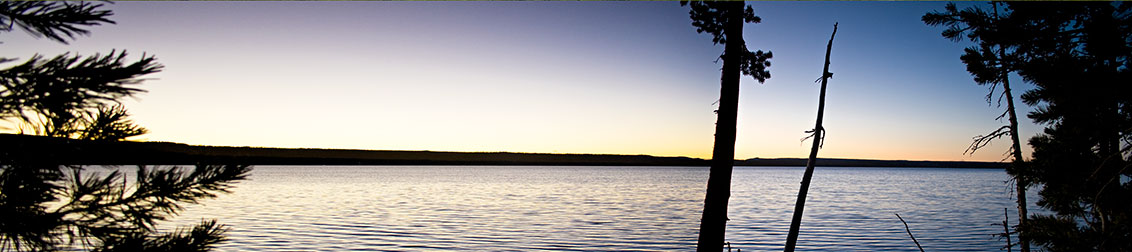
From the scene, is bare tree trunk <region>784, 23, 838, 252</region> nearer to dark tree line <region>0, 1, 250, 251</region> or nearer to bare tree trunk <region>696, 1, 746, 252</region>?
bare tree trunk <region>696, 1, 746, 252</region>

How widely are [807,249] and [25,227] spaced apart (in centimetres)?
2327

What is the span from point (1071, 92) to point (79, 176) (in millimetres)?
6833

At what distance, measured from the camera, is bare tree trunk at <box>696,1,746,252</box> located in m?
9.63

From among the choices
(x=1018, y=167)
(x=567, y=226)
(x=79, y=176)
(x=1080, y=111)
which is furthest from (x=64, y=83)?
(x=567, y=226)

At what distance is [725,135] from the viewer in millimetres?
9758

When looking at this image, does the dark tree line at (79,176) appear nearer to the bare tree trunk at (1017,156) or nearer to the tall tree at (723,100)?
the tall tree at (723,100)

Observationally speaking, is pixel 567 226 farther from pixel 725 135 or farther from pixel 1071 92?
pixel 1071 92

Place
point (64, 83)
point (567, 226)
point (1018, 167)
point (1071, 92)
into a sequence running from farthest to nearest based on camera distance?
point (567, 226)
point (1018, 167)
point (1071, 92)
point (64, 83)

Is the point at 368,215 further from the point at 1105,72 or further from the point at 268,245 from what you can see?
the point at 1105,72

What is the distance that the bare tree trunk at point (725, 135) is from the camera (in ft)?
31.6

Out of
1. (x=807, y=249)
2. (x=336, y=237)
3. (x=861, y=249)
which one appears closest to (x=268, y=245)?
(x=336, y=237)

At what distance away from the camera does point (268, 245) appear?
74.4 feet

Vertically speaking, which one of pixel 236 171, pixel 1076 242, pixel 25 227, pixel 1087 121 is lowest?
pixel 1076 242

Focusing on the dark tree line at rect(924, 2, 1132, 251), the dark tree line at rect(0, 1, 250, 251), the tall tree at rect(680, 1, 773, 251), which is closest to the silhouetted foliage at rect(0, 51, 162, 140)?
the dark tree line at rect(0, 1, 250, 251)
